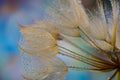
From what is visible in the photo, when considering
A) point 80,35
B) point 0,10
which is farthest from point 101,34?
point 0,10

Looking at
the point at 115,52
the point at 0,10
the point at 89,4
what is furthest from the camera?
the point at 0,10

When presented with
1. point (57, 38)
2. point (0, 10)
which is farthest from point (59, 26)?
point (0, 10)

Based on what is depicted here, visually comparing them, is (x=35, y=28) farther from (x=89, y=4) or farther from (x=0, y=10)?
(x=0, y=10)

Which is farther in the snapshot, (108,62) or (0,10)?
(0,10)

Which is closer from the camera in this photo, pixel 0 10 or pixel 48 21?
pixel 48 21

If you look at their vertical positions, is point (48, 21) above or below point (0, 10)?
above

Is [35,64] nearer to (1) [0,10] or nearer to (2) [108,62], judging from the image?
(2) [108,62]

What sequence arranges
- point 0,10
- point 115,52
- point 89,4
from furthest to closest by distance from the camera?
point 0,10, point 89,4, point 115,52

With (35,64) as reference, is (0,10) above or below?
below
